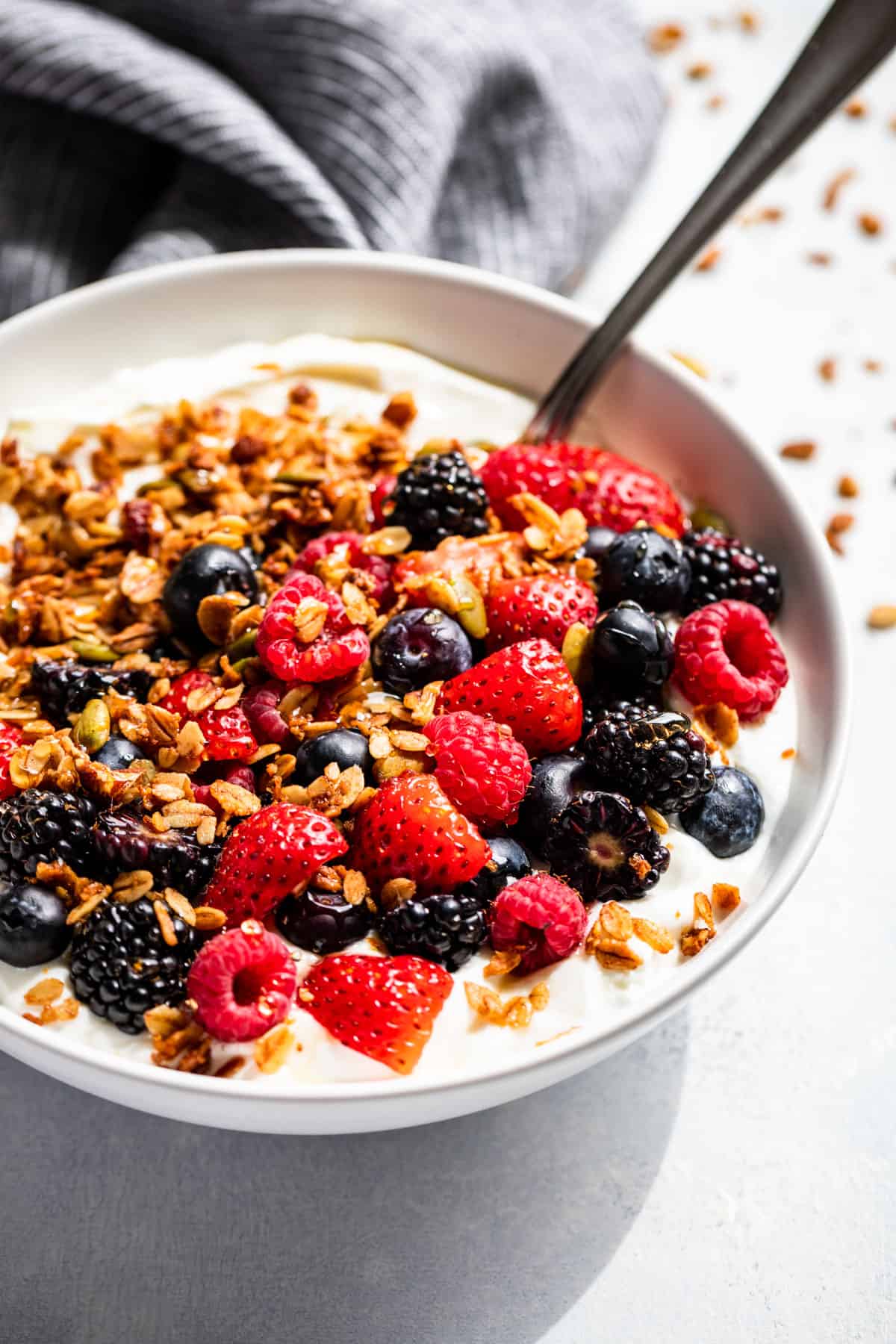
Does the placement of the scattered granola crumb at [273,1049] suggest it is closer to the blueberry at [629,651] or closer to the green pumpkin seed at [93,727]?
the green pumpkin seed at [93,727]

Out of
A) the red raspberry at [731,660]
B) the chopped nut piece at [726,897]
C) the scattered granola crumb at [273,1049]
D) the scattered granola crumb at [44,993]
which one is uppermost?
the red raspberry at [731,660]

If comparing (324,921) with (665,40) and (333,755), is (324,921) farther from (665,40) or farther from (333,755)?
(665,40)

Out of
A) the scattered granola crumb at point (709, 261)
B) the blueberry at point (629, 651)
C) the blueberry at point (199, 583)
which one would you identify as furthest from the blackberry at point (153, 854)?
the scattered granola crumb at point (709, 261)

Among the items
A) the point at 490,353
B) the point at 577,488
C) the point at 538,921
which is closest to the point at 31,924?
the point at 538,921

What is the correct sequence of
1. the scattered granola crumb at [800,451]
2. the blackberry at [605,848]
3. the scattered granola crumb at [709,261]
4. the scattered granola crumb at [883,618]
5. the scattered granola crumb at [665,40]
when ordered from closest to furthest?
the blackberry at [605,848]
the scattered granola crumb at [883,618]
the scattered granola crumb at [800,451]
the scattered granola crumb at [709,261]
the scattered granola crumb at [665,40]

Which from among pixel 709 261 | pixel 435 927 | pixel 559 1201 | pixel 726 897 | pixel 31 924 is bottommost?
pixel 559 1201

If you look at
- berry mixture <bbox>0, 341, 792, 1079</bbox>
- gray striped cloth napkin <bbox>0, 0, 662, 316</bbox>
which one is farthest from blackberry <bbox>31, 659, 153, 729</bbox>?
gray striped cloth napkin <bbox>0, 0, 662, 316</bbox>
